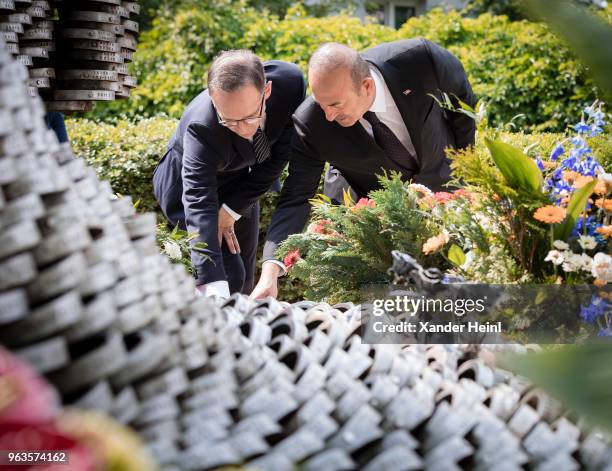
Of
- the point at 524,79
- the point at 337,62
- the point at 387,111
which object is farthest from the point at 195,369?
the point at 524,79

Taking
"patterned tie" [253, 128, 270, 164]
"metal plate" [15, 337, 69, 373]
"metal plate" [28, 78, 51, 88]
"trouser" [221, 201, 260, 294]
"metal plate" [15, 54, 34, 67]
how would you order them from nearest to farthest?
"metal plate" [15, 337, 69, 373]
"metal plate" [15, 54, 34, 67]
"metal plate" [28, 78, 51, 88]
"patterned tie" [253, 128, 270, 164]
"trouser" [221, 201, 260, 294]

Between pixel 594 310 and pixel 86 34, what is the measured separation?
132 centimetres

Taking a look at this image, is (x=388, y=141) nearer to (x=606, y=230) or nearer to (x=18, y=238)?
(x=606, y=230)

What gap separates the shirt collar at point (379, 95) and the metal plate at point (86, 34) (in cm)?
160

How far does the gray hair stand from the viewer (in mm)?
2826

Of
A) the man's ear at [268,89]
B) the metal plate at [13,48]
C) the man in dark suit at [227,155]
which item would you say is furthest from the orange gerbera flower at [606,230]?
the man's ear at [268,89]

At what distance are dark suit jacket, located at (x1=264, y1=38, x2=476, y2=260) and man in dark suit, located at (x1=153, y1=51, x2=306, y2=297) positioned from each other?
232 millimetres

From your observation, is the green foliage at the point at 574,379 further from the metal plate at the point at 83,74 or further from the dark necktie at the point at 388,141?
the dark necktie at the point at 388,141

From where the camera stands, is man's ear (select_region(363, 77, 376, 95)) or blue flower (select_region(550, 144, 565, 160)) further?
man's ear (select_region(363, 77, 376, 95))

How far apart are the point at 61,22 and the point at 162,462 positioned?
1496 millimetres

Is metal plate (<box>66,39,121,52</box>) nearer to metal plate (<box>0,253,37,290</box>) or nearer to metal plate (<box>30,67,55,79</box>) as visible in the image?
metal plate (<box>30,67,55,79</box>)

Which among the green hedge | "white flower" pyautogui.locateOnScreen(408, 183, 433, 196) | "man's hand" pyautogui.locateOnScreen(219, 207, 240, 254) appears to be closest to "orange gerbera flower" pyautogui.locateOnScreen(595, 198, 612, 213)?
"white flower" pyautogui.locateOnScreen(408, 183, 433, 196)

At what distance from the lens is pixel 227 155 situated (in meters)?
3.16

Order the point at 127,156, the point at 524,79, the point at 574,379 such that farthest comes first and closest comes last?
the point at 524,79
the point at 127,156
the point at 574,379
